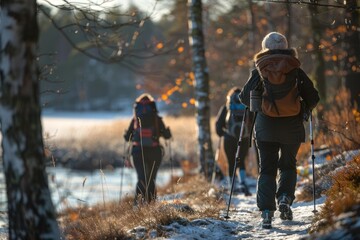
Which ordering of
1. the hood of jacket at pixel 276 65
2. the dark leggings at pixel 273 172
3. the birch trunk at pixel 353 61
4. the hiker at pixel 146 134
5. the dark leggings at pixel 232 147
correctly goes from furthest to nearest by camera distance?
the birch trunk at pixel 353 61
the dark leggings at pixel 232 147
the hiker at pixel 146 134
the dark leggings at pixel 273 172
the hood of jacket at pixel 276 65

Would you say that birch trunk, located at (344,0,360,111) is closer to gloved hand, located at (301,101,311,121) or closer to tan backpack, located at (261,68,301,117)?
gloved hand, located at (301,101,311,121)

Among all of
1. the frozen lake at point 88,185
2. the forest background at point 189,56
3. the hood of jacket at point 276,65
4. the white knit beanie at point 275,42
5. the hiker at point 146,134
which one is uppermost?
the forest background at point 189,56

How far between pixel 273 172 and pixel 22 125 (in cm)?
310

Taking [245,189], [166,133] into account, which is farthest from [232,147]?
[166,133]

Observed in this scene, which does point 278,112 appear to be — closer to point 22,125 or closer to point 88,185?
point 22,125

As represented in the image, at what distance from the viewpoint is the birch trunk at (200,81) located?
11984 mm

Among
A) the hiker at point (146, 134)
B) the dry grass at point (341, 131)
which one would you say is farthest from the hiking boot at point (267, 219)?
the hiker at point (146, 134)

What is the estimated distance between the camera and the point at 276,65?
6.26m

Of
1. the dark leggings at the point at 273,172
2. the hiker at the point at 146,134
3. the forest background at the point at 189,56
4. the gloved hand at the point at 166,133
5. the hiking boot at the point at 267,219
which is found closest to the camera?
the hiking boot at the point at 267,219

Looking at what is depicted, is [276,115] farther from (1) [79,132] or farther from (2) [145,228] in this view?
(1) [79,132]

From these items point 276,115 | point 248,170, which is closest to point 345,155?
point 276,115

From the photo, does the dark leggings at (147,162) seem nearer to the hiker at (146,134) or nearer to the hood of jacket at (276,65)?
the hiker at (146,134)

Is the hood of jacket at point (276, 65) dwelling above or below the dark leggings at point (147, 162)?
above

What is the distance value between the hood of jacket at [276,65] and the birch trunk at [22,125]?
2653mm
